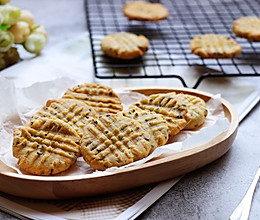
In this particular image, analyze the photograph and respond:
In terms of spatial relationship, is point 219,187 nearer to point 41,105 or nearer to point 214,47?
point 41,105

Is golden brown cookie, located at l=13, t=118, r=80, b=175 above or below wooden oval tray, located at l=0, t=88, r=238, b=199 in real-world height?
above

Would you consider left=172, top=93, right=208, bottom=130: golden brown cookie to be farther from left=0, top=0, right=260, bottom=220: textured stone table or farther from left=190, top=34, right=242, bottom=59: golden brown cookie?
left=190, top=34, right=242, bottom=59: golden brown cookie

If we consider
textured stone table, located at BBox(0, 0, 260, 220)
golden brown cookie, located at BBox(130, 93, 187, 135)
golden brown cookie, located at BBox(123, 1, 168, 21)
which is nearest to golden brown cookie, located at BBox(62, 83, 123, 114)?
golden brown cookie, located at BBox(130, 93, 187, 135)

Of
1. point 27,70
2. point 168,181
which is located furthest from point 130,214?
point 27,70

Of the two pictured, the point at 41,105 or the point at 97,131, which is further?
the point at 41,105

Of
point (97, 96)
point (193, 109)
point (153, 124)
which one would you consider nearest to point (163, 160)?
point (153, 124)

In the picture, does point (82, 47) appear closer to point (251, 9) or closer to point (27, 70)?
point (27, 70)
